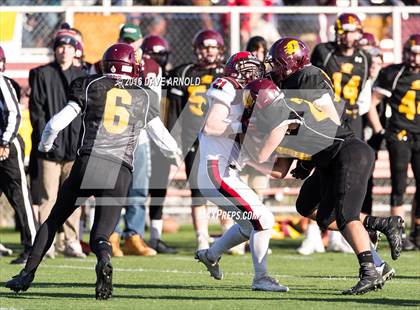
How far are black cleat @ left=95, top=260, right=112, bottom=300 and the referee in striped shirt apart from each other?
9.77 ft

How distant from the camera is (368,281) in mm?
7383

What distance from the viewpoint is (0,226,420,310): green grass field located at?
279 inches

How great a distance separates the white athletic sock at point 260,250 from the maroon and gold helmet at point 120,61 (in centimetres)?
145

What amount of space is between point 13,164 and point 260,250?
319 centimetres

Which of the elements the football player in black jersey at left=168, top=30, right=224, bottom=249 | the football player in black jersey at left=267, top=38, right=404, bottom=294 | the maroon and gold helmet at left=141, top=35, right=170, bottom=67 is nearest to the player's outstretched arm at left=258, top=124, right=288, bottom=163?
the football player in black jersey at left=267, top=38, right=404, bottom=294

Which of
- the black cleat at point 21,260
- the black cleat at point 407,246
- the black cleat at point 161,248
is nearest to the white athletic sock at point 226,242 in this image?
the black cleat at point 21,260

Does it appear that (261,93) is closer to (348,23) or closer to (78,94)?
(78,94)

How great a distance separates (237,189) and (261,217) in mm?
279

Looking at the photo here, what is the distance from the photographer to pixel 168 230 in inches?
557

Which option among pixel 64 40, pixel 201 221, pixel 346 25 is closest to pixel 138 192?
pixel 201 221

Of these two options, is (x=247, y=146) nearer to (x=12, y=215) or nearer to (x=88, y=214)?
(x=88, y=214)

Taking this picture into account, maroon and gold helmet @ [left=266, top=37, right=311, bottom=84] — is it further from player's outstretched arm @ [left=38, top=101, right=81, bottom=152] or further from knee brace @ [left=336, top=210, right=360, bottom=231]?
player's outstretched arm @ [left=38, top=101, right=81, bottom=152]

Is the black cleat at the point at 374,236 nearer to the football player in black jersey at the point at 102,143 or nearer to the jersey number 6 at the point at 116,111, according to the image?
the football player in black jersey at the point at 102,143

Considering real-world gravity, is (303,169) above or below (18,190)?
above
